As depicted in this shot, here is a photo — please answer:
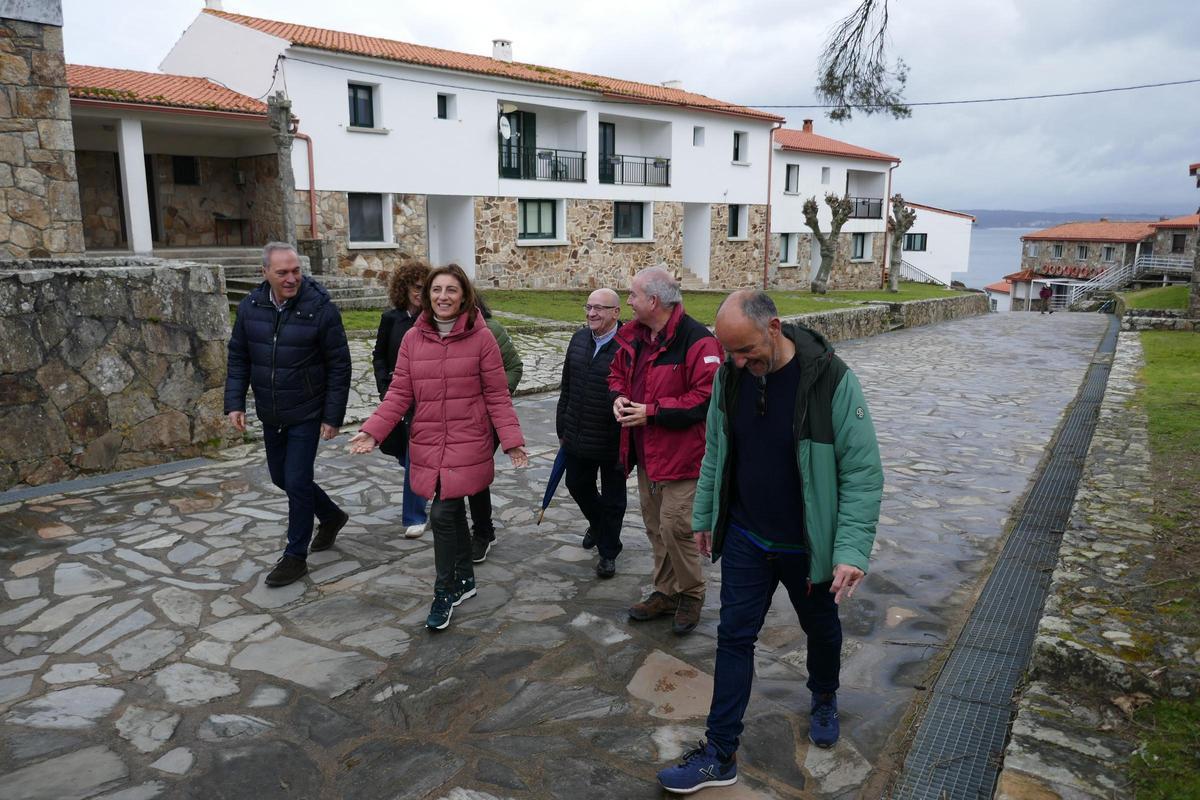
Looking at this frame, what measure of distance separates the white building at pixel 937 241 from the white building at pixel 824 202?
12121mm

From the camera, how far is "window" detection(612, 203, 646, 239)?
1226 inches

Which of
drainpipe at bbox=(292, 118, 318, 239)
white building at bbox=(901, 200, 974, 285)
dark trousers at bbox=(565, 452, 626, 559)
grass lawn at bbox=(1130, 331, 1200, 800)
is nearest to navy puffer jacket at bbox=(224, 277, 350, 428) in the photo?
dark trousers at bbox=(565, 452, 626, 559)

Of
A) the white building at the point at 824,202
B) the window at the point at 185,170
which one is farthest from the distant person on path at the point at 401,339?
the white building at the point at 824,202

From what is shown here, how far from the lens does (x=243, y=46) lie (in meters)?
21.8

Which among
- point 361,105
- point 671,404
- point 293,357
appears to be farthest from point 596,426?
point 361,105

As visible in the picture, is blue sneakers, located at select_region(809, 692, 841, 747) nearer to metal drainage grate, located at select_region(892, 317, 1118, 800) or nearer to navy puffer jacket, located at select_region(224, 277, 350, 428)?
metal drainage grate, located at select_region(892, 317, 1118, 800)

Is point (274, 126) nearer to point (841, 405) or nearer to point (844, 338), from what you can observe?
point (844, 338)

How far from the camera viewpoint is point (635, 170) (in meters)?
31.4

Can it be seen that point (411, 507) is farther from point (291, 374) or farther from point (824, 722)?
point (824, 722)

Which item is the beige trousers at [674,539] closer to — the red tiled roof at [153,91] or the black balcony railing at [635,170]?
the red tiled roof at [153,91]

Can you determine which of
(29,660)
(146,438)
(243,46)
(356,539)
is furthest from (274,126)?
(29,660)

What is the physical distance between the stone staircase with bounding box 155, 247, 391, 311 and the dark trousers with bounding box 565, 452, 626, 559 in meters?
11.7

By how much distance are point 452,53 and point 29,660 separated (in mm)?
26429

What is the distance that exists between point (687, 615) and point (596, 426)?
3.73 ft
